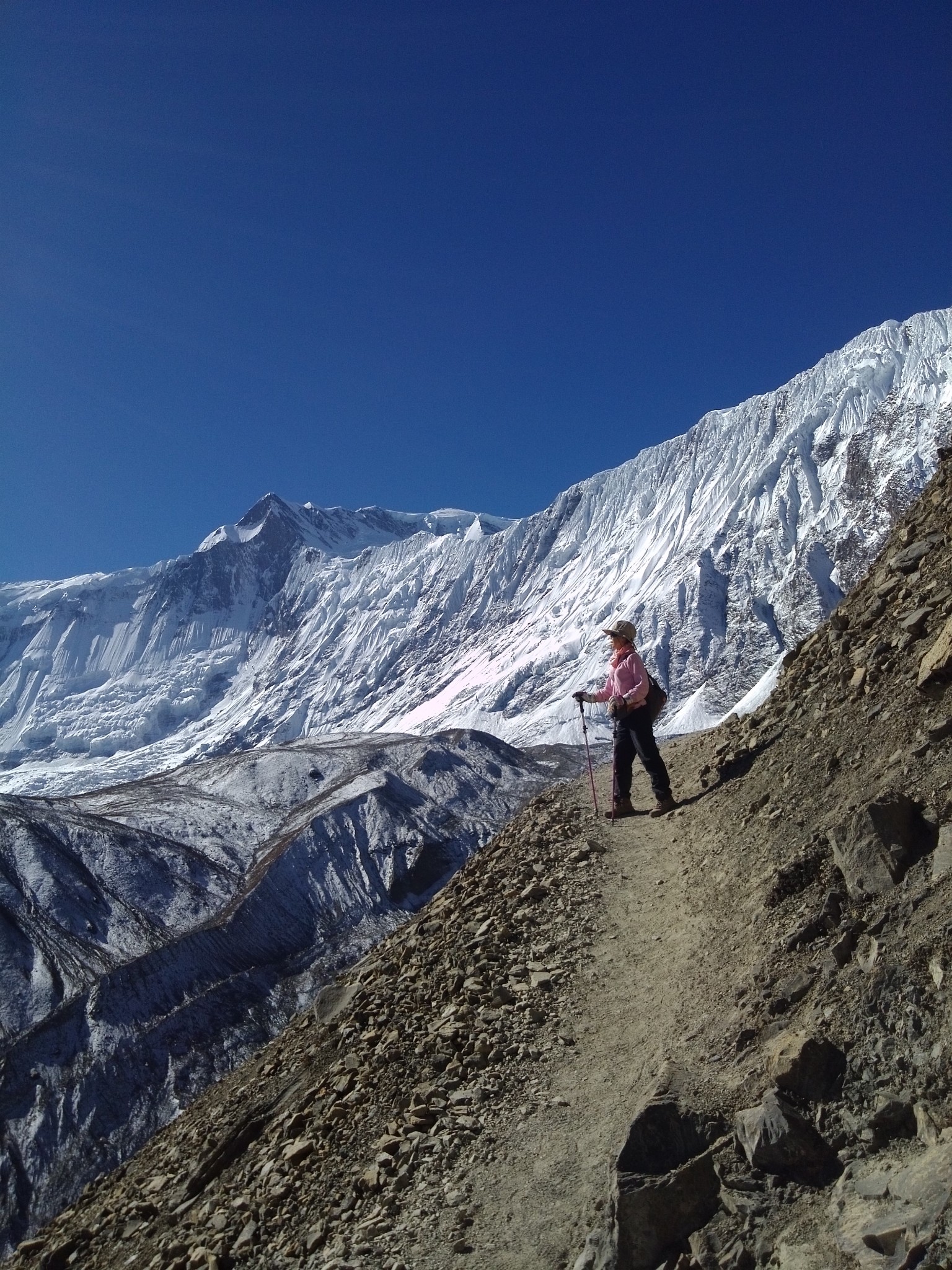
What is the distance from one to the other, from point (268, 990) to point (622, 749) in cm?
2948

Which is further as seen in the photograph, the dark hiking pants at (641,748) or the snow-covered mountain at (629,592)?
the snow-covered mountain at (629,592)

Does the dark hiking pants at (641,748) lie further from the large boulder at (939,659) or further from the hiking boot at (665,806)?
the large boulder at (939,659)

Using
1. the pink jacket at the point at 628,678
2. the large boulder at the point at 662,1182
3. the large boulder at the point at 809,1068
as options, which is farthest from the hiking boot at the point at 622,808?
the large boulder at the point at 809,1068

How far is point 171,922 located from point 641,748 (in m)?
33.6

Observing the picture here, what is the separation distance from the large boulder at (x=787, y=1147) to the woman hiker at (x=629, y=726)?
5.15 meters

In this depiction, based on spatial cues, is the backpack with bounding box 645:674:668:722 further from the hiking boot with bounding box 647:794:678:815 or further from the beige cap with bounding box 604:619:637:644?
the hiking boot with bounding box 647:794:678:815

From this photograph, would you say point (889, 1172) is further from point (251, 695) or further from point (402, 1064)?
point (251, 695)

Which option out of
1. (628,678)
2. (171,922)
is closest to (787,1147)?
(628,678)

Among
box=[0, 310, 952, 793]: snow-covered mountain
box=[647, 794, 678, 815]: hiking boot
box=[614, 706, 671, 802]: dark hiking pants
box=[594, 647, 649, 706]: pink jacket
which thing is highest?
box=[0, 310, 952, 793]: snow-covered mountain

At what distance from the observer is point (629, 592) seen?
5512 inches

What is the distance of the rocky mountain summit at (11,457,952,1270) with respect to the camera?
3.80 metres

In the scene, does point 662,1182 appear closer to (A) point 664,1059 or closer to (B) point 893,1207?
(A) point 664,1059

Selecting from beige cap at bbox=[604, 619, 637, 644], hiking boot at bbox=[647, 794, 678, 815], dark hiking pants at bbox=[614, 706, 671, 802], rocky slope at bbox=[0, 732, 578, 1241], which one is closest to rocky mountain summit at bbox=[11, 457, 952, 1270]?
hiking boot at bbox=[647, 794, 678, 815]

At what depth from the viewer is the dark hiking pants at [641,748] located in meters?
9.25
